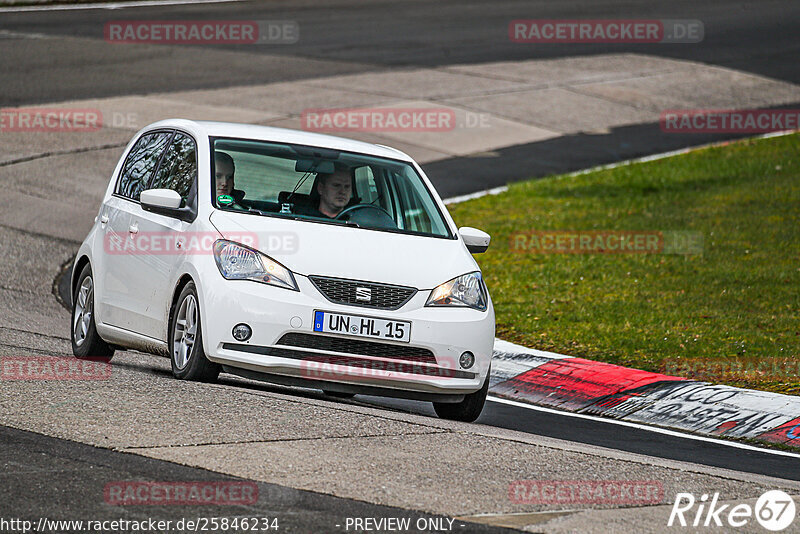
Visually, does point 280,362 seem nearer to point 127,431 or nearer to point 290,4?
point 127,431

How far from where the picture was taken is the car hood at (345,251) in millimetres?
7750

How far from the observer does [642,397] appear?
9578 mm

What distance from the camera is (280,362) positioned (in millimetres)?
7625

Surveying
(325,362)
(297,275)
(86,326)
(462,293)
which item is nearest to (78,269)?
(86,326)

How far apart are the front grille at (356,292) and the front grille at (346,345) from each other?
0.22 metres

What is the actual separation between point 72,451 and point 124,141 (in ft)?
46.0

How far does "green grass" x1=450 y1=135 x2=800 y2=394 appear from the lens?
10992 millimetres

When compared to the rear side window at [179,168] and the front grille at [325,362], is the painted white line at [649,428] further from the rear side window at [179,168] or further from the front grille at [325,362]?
the rear side window at [179,168]

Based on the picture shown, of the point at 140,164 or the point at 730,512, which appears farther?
the point at 140,164

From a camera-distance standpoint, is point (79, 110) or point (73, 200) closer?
point (73, 200)

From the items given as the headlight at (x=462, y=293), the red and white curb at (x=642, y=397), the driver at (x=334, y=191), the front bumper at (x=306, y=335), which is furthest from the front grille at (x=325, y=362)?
the red and white curb at (x=642, y=397)

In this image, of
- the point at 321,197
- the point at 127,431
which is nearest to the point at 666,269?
the point at 321,197

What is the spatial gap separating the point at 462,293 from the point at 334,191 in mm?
1284

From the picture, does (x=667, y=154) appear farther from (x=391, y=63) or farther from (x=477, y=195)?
(x=391, y=63)
